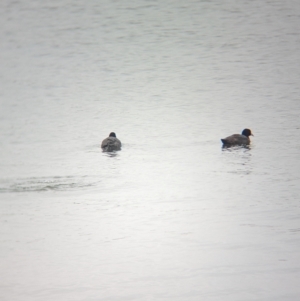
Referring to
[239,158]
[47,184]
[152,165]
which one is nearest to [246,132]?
[239,158]

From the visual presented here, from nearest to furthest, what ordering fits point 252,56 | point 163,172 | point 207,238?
1. point 207,238
2. point 163,172
3. point 252,56

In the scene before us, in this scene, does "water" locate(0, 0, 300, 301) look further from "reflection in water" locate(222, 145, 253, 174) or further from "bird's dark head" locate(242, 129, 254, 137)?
"bird's dark head" locate(242, 129, 254, 137)

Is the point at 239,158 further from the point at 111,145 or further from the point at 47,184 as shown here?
the point at 47,184

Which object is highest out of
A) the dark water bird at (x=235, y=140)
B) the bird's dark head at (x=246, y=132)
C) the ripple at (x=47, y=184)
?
the bird's dark head at (x=246, y=132)

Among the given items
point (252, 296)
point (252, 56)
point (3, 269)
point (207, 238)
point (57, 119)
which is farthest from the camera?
point (252, 56)

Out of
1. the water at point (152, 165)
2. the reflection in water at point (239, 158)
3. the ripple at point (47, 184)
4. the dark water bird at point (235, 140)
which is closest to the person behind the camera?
the water at point (152, 165)

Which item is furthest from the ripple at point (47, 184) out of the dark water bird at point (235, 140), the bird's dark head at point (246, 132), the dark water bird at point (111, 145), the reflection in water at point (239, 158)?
the bird's dark head at point (246, 132)

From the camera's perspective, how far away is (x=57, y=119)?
25578mm

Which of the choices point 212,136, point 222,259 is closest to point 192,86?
point 212,136

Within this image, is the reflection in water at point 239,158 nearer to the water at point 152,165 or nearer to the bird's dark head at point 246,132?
the water at point 152,165

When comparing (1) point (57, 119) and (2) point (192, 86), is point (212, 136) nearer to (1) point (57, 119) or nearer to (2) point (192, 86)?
(1) point (57, 119)

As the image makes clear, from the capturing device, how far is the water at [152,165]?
9.73 meters

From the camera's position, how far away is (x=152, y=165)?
57.4 ft

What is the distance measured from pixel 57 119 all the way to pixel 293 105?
24.2 feet
